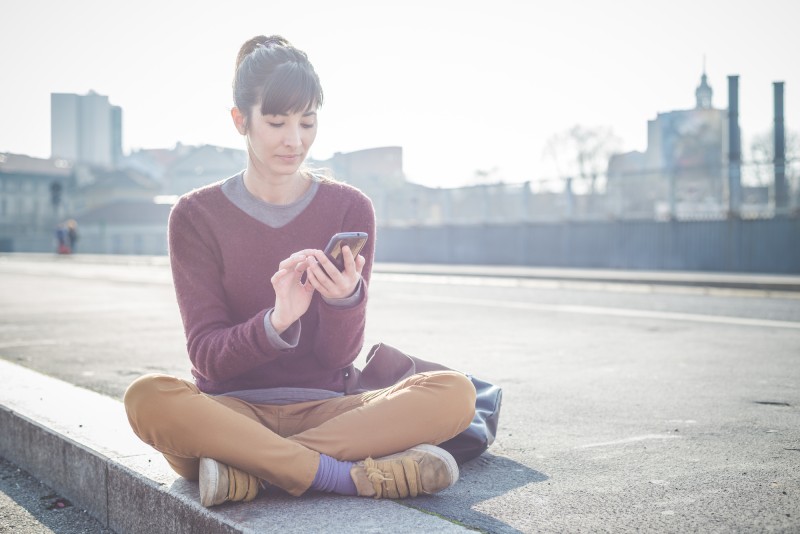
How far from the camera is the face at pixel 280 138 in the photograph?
2.96 metres

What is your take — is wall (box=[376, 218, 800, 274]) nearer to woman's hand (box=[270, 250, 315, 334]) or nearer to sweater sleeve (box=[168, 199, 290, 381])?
sweater sleeve (box=[168, 199, 290, 381])

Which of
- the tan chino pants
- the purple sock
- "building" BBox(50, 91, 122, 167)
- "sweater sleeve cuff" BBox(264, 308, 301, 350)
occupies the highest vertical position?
"building" BBox(50, 91, 122, 167)

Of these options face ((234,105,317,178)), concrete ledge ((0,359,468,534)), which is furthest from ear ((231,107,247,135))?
concrete ledge ((0,359,468,534))

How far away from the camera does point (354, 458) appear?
2680 mm

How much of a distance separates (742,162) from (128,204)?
7325cm

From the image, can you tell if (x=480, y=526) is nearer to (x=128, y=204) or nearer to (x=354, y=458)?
(x=354, y=458)

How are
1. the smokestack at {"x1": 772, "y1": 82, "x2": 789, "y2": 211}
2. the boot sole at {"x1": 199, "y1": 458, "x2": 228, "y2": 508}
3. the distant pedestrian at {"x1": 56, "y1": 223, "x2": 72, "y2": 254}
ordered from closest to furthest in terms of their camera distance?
the boot sole at {"x1": 199, "y1": 458, "x2": 228, "y2": 508} → the smokestack at {"x1": 772, "y1": 82, "x2": 789, "y2": 211} → the distant pedestrian at {"x1": 56, "y1": 223, "x2": 72, "y2": 254}

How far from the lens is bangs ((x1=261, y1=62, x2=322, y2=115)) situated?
290 cm

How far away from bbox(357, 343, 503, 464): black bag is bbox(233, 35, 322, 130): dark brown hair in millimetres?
978

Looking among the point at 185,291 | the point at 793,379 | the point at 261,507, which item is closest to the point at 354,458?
the point at 261,507

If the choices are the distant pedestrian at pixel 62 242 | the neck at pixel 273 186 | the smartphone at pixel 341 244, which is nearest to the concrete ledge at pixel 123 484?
the smartphone at pixel 341 244

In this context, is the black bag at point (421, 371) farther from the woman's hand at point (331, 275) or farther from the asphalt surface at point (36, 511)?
the asphalt surface at point (36, 511)

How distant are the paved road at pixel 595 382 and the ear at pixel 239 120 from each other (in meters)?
1.47

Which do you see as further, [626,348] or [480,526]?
[626,348]
